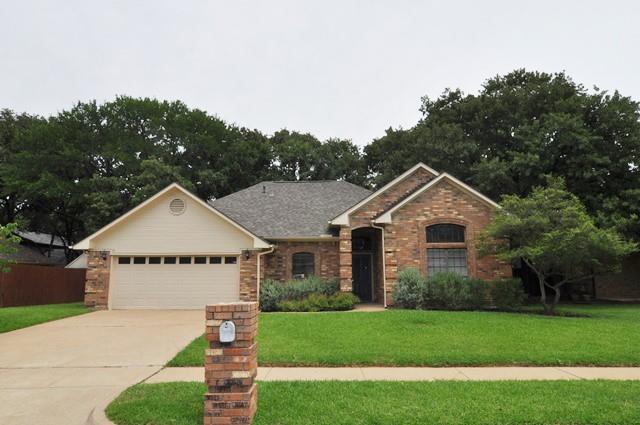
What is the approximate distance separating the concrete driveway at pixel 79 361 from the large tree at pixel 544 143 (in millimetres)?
16824

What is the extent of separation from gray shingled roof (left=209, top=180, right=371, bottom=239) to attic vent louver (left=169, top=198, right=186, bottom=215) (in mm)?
2507

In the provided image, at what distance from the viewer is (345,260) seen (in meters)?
16.7

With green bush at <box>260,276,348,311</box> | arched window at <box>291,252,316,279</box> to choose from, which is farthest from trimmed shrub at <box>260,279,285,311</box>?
arched window at <box>291,252,316,279</box>

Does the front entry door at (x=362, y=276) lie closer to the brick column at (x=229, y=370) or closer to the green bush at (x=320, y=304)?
the green bush at (x=320, y=304)

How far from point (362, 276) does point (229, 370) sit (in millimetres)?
15075

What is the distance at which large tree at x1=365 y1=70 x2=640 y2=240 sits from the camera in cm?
2000

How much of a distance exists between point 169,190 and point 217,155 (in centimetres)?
1979

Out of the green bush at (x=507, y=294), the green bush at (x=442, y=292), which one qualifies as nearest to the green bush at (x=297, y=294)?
the green bush at (x=442, y=292)

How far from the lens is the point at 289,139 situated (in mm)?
42250

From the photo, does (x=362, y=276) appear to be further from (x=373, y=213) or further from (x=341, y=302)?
(x=341, y=302)

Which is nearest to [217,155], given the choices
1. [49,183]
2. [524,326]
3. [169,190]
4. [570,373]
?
[49,183]

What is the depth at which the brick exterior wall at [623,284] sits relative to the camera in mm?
24859

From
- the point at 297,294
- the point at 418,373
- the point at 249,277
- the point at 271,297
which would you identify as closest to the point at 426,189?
the point at 297,294

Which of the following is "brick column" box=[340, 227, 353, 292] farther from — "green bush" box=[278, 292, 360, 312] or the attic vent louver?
the attic vent louver
